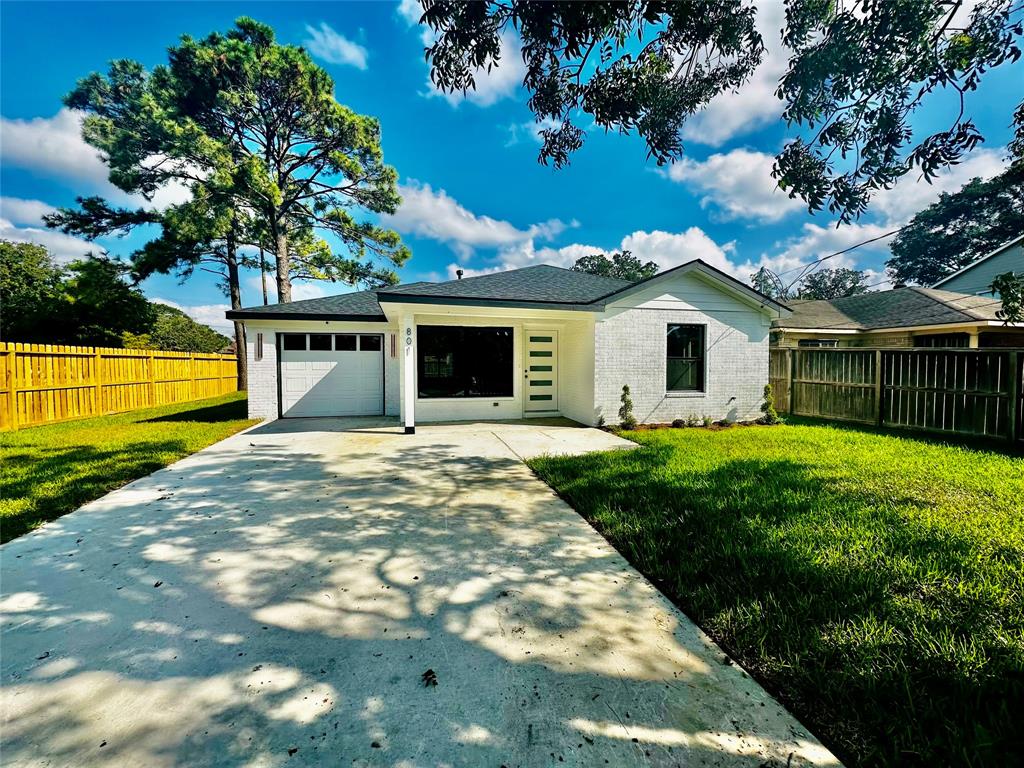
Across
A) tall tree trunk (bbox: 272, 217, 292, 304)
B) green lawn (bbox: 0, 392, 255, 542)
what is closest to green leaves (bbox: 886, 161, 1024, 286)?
tall tree trunk (bbox: 272, 217, 292, 304)

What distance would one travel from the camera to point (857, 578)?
2.54m

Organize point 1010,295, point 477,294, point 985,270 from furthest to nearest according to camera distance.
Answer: point 985,270 < point 477,294 < point 1010,295

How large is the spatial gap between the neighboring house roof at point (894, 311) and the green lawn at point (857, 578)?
29.8 ft

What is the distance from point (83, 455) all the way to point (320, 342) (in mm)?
4969

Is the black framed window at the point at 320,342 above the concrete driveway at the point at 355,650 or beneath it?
above

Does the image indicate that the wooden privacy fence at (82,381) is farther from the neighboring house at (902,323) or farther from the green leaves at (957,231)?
the green leaves at (957,231)

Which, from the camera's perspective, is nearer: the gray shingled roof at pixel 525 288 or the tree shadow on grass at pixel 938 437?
the tree shadow on grass at pixel 938 437

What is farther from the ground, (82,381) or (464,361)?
(464,361)

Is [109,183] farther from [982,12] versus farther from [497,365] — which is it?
[982,12]

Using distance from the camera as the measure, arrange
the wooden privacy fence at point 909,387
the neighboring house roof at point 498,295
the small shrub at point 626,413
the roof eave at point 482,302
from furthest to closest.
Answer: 1. the small shrub at point 626,413
2. the neighboring house roof at point 498,295
3. the roof eave at point 482,302
4. the wooden privacy fence at point 909,387

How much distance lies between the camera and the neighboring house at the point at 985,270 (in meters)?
15.0

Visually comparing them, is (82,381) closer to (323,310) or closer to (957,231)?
(323,310)

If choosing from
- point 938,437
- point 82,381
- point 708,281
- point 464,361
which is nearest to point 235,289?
point 82,381

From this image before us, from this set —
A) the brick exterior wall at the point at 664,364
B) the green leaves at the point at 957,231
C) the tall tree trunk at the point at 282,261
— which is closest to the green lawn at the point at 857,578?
the brick exterior wall at the point at 664,364
